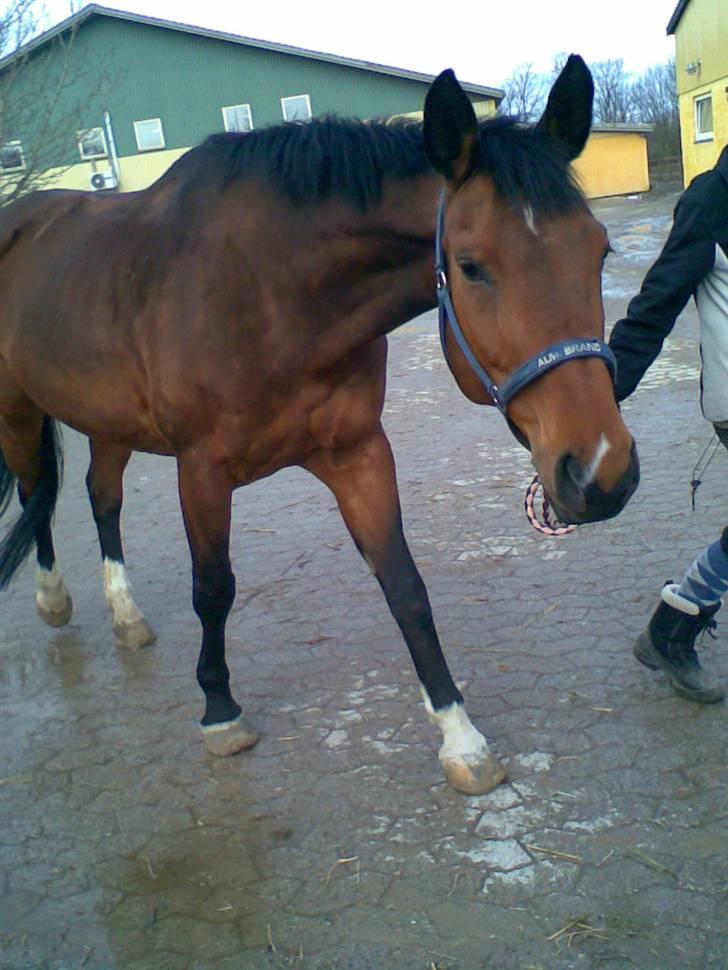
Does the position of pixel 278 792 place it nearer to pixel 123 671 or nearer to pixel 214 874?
pixel 214 874

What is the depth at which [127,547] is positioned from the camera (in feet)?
18.2

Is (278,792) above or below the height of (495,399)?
below

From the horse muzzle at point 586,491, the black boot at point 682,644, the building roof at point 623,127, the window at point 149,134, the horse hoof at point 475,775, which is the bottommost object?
the horse hoof at point 475,775

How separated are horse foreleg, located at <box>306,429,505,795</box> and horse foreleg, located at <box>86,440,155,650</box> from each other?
4.98ft

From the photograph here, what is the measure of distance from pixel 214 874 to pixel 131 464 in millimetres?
5424

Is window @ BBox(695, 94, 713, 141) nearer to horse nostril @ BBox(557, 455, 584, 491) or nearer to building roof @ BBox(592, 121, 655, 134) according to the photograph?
building roof @ BBox(592, 121, 655, 134)

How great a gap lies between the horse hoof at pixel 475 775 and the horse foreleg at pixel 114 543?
1893mm

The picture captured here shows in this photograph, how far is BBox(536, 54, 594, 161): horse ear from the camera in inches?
88.7

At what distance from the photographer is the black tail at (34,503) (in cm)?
438

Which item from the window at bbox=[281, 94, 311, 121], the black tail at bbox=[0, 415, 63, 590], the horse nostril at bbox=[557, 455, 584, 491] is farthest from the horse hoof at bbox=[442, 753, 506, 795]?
the window at bbox=[281, 94, 311, 121]

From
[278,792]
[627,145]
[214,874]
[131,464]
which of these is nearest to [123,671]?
[278,792]

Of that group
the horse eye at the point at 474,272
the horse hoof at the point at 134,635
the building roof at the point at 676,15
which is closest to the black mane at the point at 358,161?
the horse eye at the point at 474,272

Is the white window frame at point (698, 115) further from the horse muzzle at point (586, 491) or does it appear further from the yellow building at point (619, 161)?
the horse muzzle at point (586, 491)

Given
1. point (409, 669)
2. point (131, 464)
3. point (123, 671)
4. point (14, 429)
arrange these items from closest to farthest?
point (409, 669) → point (123, 671) → point (14, 429) → point (131, 464)
